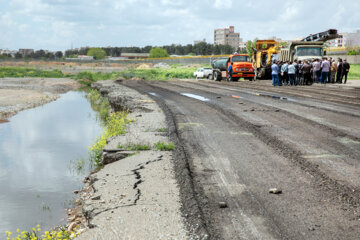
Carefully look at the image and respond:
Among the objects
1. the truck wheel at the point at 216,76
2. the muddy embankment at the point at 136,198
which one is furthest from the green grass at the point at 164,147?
the truck wheel at the point at 216,76

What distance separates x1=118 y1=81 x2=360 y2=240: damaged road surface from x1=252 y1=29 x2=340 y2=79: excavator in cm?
2048

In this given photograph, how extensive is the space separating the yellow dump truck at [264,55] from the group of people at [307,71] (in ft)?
18.4

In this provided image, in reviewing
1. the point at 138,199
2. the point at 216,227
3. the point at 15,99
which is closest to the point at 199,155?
the point at 138,199

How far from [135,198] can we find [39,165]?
228 inches

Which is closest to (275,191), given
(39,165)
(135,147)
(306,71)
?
(135,147)

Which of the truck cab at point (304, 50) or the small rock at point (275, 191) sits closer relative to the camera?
the small rock at point (275, 191)

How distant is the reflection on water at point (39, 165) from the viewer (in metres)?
7.24

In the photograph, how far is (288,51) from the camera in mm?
33812

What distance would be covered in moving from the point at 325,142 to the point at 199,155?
10.3 ft

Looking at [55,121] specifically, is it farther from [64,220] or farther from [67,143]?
[64,220]

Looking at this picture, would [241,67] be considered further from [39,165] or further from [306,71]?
[39,165]

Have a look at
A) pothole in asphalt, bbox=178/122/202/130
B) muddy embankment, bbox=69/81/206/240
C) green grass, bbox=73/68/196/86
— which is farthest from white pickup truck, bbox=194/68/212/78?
muddy embankment, bbox=69/81/206/240

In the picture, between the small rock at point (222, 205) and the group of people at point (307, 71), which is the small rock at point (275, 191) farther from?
the group of people at point (307, 71)

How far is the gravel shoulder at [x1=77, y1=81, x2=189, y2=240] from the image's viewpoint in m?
4.69
